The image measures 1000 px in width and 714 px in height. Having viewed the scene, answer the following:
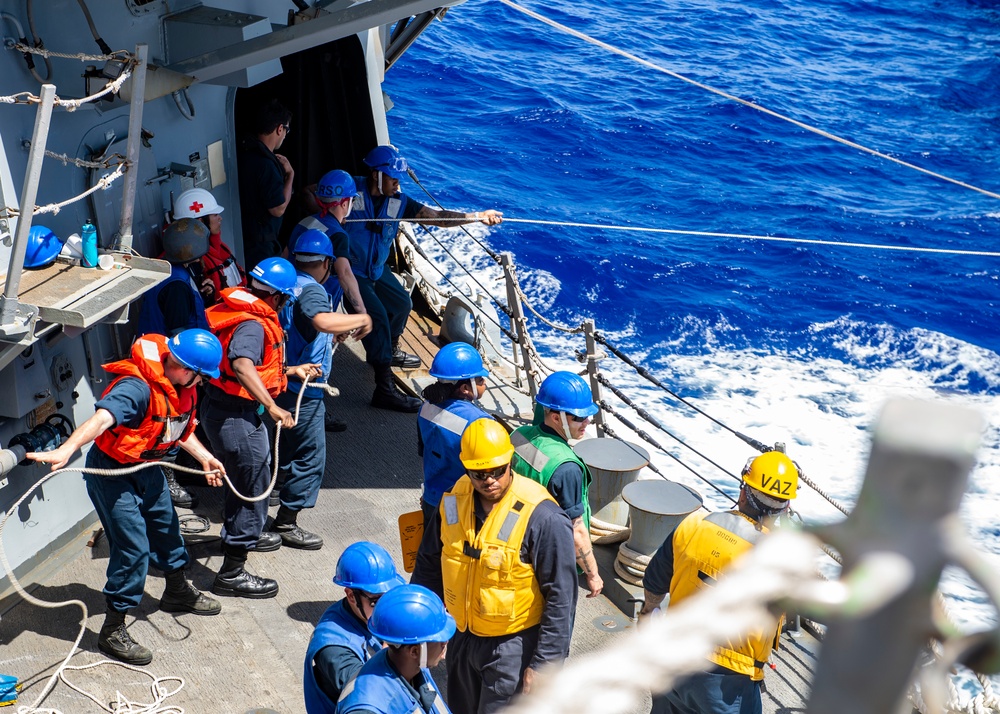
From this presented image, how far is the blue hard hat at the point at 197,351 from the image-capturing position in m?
4.57

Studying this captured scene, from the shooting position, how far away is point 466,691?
4250 mm

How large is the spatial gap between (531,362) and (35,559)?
3316mm

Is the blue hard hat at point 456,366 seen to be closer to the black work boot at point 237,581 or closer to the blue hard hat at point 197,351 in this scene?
the blue hard hat at point 197,351

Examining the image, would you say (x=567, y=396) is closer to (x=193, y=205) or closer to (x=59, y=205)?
(x=59, y=205)

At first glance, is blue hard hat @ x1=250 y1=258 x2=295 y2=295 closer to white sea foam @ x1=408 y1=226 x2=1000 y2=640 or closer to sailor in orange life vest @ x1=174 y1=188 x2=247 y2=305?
sailor in orange life vest @ x1=174 y1=188 x2=247 y2=305

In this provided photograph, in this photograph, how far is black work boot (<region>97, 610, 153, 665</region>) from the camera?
484 centimetres

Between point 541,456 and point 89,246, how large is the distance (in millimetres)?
2459

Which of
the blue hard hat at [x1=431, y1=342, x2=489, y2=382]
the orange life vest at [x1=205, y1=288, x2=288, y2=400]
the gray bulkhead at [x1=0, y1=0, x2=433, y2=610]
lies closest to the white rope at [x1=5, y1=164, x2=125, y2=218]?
the gray bulkhead at [x1=0, y1=0, x2=433, y2=610]

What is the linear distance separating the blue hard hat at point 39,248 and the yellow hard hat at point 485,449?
2409 millimetres

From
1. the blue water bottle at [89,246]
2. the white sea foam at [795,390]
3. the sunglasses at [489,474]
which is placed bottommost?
the white sea foam at [795,390]

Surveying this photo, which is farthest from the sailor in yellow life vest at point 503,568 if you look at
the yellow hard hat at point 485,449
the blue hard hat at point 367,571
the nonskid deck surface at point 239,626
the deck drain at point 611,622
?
the deck drain at point 611,622

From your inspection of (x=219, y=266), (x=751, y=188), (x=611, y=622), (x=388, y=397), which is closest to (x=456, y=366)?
(x=611, y=622)

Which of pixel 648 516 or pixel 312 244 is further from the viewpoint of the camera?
pixel 312 244

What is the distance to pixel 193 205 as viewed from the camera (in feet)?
20.0
